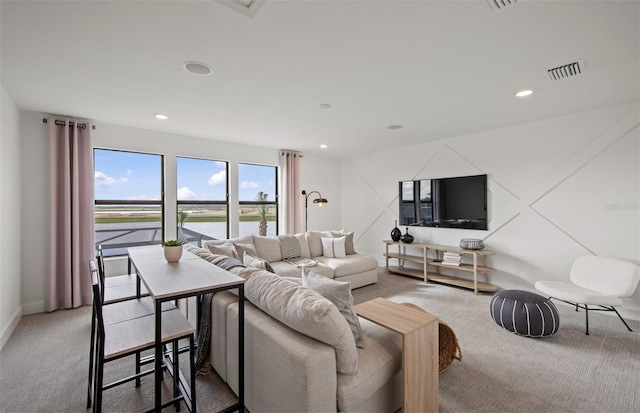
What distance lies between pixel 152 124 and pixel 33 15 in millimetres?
2338

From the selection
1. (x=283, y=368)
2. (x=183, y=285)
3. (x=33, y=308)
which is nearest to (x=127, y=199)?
(x=33, y=308)

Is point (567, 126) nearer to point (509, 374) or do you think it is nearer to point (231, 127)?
point (509, 374)

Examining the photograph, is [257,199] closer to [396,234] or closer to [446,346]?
[396,234]

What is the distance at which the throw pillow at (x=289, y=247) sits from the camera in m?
4.32

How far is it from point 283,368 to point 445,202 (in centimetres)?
427

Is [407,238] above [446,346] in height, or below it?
above

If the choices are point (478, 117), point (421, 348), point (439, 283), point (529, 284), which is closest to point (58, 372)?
point (421, 348)

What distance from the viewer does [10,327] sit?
284cm

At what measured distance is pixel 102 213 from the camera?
400cm

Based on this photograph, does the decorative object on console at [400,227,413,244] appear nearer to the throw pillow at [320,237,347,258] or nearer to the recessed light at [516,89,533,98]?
the throw pillow at [320,237,347,258]

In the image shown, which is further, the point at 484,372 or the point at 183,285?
the point at 484,372

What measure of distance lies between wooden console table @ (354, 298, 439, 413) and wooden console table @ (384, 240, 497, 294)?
2.81 meters

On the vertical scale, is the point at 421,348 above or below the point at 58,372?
above

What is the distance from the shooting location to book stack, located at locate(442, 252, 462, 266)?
4379 millimetres
